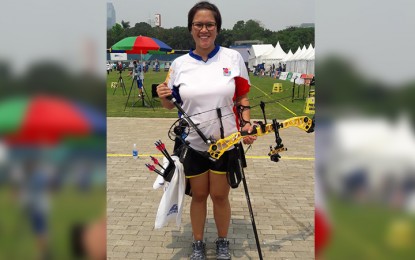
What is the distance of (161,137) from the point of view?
9.66 metres

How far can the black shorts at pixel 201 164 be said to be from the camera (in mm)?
3113

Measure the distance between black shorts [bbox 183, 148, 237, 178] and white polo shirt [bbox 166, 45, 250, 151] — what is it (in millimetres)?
193

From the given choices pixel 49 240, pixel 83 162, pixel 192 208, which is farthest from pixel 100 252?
pixel 192 208

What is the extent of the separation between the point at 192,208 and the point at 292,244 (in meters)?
1.12

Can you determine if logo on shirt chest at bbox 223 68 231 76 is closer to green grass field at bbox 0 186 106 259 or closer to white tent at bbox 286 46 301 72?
green grass field at bbox 0 186 106 259

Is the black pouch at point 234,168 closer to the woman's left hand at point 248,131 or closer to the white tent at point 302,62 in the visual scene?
the woman's left hand at point 248,131

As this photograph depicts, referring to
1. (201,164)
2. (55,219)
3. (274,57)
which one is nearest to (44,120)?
(55,219)

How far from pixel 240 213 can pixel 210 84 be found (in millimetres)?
2251

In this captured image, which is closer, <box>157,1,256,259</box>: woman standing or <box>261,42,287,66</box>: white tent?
<box>157,1,256,259</box>: woman standing

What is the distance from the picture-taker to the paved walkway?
371 cm

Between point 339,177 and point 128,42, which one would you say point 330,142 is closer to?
point 339,177

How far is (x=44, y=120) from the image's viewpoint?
3.01ft

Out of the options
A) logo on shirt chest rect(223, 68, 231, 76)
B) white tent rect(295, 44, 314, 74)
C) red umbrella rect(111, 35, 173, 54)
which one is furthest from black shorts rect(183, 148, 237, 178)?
white tent rect(295, 44, 314, 74)

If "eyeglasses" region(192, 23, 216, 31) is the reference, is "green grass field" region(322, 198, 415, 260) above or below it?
below
